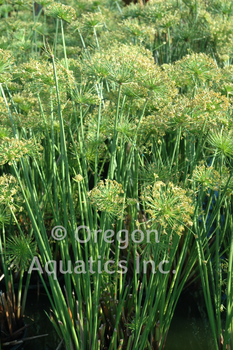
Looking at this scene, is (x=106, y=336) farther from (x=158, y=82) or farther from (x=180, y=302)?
(x=158, y=82)

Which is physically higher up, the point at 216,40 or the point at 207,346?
the point at 216,40

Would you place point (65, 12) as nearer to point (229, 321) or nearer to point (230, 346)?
point (229, 321)

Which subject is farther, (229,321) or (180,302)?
(180,302)

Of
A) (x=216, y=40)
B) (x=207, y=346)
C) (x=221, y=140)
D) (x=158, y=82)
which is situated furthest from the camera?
(x=216, y=40)

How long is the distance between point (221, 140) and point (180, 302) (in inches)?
71.4

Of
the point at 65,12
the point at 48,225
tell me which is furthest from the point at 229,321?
the point at 65,12

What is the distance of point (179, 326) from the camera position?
9.88ft

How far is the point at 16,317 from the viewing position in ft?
9.41

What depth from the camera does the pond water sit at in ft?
9.34

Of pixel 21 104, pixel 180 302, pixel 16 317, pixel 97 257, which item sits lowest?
pixel 180 302

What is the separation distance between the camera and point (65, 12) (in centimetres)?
251

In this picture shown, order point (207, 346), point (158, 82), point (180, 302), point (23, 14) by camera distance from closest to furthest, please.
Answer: point (158, 82) < point (207, 346) < point (180, 302) < point (23, 14)

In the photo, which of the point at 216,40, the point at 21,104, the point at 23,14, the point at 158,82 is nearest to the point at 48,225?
the point at 21,104

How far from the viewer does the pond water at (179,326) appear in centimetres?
285
